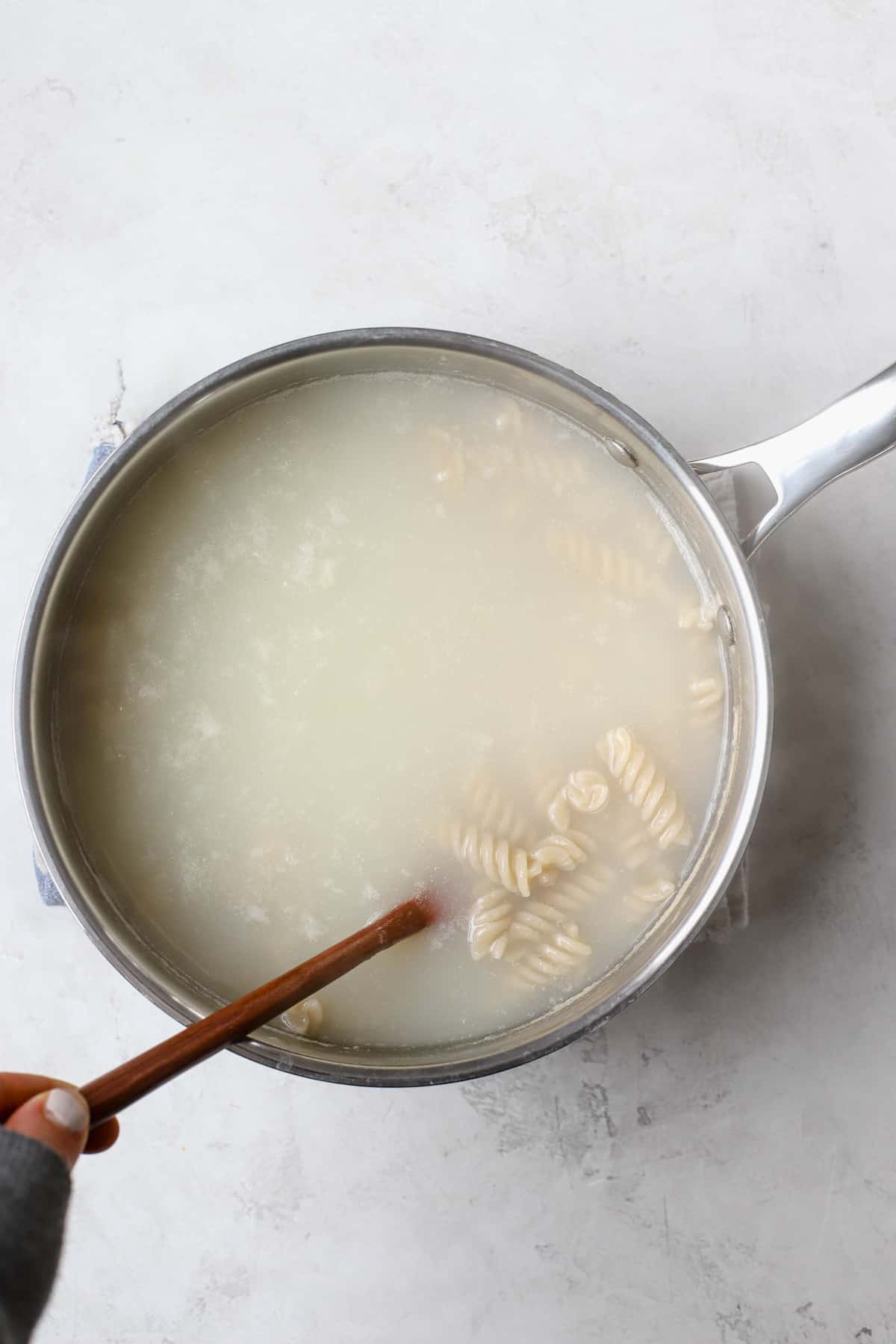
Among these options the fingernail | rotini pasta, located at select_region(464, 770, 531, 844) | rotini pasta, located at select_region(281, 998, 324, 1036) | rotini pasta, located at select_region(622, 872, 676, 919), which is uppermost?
the fingernail

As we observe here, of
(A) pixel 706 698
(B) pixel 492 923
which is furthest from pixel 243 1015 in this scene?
(A) pixel 706 698

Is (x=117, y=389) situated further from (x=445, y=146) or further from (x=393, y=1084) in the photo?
(x=393, y=1084)

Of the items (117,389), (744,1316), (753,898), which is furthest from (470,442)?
(744,1316)

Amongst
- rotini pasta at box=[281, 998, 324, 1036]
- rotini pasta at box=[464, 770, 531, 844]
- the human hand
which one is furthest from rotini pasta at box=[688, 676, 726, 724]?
the human hand

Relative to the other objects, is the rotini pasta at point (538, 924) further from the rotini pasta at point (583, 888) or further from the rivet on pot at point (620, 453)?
the rivet on pot at point (620, 453)

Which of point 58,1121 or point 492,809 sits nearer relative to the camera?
point 58,1121

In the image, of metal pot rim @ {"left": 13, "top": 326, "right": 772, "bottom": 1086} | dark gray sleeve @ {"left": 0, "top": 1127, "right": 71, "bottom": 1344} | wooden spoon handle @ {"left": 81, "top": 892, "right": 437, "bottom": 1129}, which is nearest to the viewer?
dark gray sleeve @ {"left": 0, "top": 1127, "right": 71, "bottom": 1344}

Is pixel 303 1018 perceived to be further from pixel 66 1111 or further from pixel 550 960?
pixel 66 1111

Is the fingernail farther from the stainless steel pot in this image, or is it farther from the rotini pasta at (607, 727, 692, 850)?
the rotini pasta at (607, 727, 692, 850)
